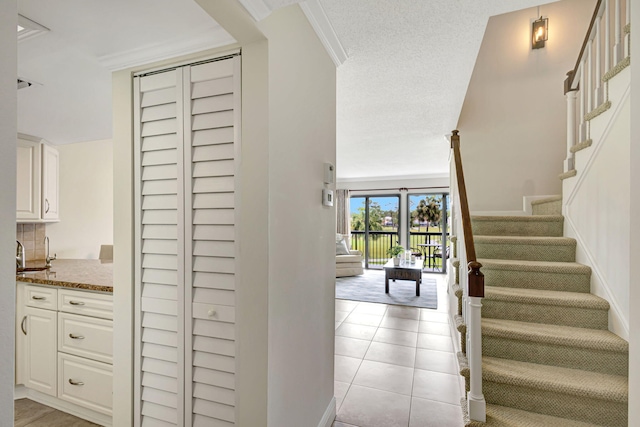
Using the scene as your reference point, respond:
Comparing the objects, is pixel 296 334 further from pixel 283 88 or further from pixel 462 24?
pixel 462 24

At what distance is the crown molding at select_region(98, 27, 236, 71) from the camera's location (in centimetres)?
139

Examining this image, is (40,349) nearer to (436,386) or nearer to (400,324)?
(436,386)

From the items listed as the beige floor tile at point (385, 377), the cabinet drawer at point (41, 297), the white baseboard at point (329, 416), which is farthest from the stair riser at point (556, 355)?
the cabinet drawer at point (41, 297)

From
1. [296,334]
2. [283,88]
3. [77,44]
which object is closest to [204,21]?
[283,88]

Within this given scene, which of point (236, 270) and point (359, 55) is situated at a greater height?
point (359, 55)

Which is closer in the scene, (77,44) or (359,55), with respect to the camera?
(77,44)

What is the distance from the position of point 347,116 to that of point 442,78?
3.78 ft

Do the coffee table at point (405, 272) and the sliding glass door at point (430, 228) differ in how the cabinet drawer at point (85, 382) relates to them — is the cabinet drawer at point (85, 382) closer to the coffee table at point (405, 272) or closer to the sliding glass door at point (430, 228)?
the coffee table at point (405, 272)

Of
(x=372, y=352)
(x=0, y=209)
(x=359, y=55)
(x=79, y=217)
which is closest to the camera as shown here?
(x=0, y=209)

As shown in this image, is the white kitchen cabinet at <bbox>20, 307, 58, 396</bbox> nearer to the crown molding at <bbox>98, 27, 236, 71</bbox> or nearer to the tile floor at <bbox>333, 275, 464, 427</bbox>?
the crown molding at <bbox>98, 27, 236, 71</bbox>

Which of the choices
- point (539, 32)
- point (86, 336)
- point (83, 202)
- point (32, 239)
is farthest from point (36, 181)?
point (539, 32)

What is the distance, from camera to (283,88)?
1354 millimetres

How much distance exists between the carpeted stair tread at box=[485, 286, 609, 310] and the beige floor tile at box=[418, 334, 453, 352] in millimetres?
1157

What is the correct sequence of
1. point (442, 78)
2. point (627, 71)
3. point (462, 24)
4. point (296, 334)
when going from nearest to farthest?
point (296, 334) < point (462, 24) < point (627, 71) < point (442, 78)
